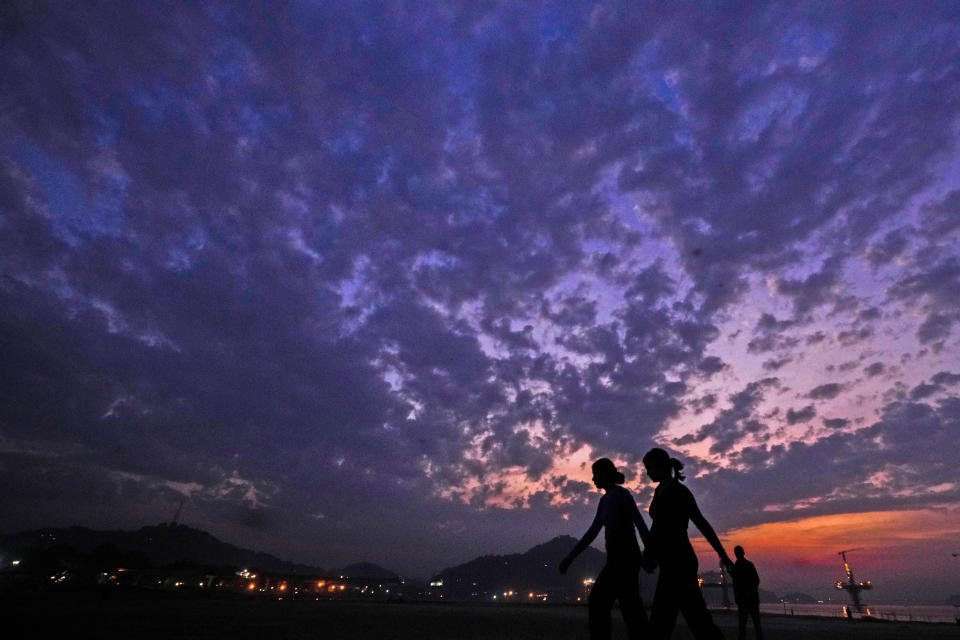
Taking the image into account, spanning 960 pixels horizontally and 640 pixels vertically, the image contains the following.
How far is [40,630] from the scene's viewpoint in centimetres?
837

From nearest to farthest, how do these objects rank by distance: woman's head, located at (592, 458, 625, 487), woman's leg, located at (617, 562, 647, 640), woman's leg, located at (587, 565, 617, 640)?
woman's leg, located at (617, 562, 647, 640), woman's leg, located at (587, 565, 617, 640), woman's head, located at (592, 458, 625, 487)

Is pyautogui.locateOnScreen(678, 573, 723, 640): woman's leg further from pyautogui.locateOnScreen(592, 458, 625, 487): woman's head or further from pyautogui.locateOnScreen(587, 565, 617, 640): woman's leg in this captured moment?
pyautogui.locateOnScreen(592, 458, 625, 487): woman's head

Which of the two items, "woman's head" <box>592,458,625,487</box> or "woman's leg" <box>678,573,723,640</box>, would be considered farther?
"woman's head" <box>592,458,625,487</box>

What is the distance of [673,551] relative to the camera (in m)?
4.35

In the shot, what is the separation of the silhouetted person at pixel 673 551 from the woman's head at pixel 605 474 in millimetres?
473

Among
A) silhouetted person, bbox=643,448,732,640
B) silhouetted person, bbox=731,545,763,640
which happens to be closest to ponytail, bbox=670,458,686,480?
silhouetted person, bbox=643,448,732,640

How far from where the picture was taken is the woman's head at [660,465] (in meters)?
4.73

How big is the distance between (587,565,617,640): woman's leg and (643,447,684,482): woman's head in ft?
3.55

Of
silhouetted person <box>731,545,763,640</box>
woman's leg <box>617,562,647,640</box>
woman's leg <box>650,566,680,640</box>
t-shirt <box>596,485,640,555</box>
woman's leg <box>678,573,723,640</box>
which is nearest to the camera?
woman's leg <box>678,573,723,640</box>

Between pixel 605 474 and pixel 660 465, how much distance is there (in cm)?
75

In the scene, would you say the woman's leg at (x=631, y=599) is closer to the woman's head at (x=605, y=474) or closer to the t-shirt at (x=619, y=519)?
the t-shirt at (x=619, y=519)

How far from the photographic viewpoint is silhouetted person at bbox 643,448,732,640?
13.2ft

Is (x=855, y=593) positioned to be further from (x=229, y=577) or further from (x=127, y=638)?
(x=127, y=638)

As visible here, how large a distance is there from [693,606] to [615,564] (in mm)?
867
